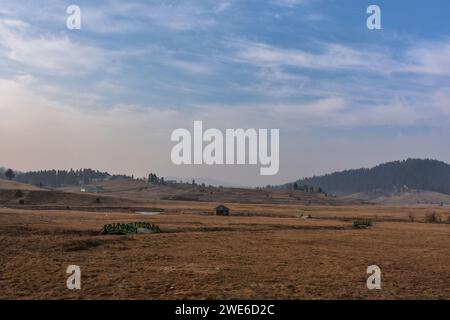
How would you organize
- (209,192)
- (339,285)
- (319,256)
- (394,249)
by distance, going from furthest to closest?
(209,192) → (394,249) → (319,256) → (339,285)

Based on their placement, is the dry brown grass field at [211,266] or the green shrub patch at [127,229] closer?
the dry brown grass field at [211,266]

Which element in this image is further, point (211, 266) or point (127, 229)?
point (127, 229)

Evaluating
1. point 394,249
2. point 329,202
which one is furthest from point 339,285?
point 329,202

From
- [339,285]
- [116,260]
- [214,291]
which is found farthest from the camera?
[116,260]

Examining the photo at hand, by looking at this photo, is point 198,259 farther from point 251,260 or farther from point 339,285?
point 339,285

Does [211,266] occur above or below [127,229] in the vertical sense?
below

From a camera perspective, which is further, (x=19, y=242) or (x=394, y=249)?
(x=394, y=249)

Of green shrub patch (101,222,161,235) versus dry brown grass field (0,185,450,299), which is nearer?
dry brown grass field (0,185,450,299)

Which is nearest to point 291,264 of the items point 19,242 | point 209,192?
point 19,242

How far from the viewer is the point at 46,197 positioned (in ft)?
352

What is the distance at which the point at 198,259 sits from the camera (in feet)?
85.9

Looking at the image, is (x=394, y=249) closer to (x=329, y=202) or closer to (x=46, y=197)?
(x=46, y=197)

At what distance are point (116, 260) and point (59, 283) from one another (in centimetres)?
642
